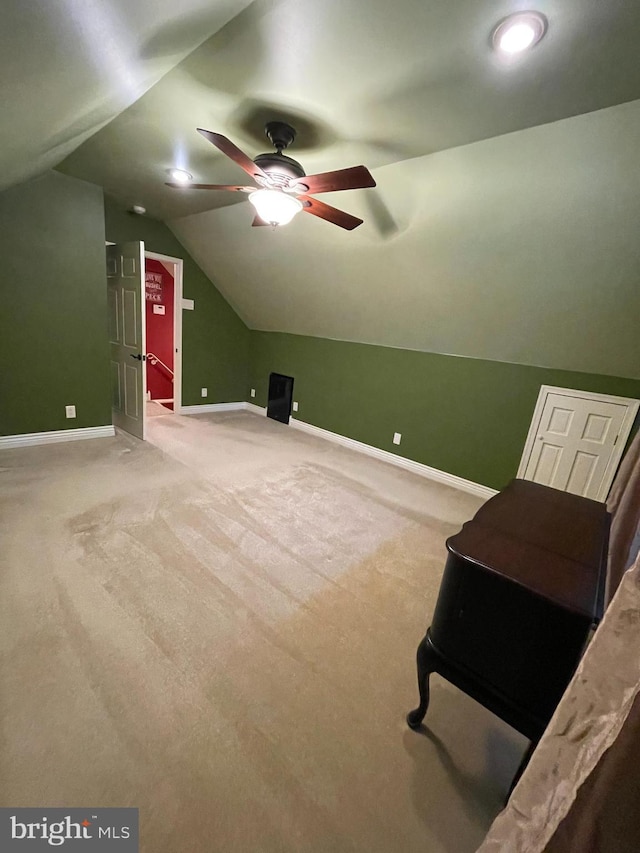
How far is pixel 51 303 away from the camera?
3303mm

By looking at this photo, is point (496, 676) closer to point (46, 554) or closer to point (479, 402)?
point (46, 554)

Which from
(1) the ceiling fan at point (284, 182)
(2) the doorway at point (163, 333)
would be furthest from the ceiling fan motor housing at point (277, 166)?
(2) the doorway at point (163, 333)

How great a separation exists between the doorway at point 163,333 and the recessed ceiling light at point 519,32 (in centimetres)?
421

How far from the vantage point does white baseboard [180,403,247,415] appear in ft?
16.9

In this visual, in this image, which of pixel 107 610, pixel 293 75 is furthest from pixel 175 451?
pixel 293 75

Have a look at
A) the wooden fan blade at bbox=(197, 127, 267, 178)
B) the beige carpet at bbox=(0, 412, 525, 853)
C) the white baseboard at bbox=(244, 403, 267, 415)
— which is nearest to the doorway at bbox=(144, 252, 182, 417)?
the white baseboard at bbox=(244, 403, 267, 415)

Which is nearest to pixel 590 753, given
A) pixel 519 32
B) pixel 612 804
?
pixel 612 804

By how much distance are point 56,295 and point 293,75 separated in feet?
9.89

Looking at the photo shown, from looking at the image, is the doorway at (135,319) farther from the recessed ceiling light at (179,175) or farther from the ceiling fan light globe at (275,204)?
the ceiling fan light globe at (275,204)

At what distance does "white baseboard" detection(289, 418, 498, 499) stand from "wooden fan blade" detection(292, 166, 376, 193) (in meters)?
2.48

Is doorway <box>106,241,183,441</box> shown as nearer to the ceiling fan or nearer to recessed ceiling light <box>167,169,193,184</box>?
recessed ceiling light <box>167,169,193,184</box>

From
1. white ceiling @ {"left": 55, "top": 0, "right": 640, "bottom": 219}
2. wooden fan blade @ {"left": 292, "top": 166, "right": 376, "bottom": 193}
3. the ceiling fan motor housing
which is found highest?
white ceiling @ {"left": 55, "top": 0, "right": 640, "bottom": 219}

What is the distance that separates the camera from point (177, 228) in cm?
429

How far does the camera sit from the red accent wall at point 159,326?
5027mm
